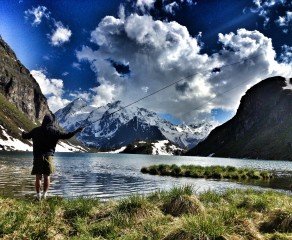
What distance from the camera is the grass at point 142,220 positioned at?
10039mm

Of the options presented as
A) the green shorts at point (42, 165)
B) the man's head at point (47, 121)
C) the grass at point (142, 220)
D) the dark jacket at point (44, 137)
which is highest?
the man's head at point (47, 121)

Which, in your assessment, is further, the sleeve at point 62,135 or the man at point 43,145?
the sleeve at point 62,135

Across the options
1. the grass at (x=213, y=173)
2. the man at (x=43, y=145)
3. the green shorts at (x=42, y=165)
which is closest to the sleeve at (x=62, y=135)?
the man at (x=43, y=145)

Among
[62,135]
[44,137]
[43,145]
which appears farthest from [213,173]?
[44,137]

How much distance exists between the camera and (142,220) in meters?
12.8

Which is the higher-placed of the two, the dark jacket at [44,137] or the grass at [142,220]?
the dark jacket at [44,137]

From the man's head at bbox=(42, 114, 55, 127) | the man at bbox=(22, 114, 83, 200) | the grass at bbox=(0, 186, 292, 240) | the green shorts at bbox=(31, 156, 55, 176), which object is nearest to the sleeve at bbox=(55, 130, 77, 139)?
the man at bbox=(22, 114, 83, 200)

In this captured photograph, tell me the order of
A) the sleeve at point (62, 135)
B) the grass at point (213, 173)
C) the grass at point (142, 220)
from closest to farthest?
the grass at point (142, 220) < the sleeve at point (62, 135) < the grass at point (213, 173)

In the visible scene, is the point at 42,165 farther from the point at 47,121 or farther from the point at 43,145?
the point at 47,121

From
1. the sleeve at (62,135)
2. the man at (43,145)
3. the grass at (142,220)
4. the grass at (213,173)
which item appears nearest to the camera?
the grass at (142,220)

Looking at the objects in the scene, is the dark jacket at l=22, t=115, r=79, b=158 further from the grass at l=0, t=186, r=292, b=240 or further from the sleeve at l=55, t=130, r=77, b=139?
the grass at l=0, t=186, r=292, b=240

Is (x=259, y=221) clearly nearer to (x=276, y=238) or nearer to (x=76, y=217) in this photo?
(x=276, y=238)

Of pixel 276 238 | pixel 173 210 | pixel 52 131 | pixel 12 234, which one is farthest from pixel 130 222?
pixel 52 131

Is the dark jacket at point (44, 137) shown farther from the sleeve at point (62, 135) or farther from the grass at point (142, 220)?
the grass at point (142, 220)
